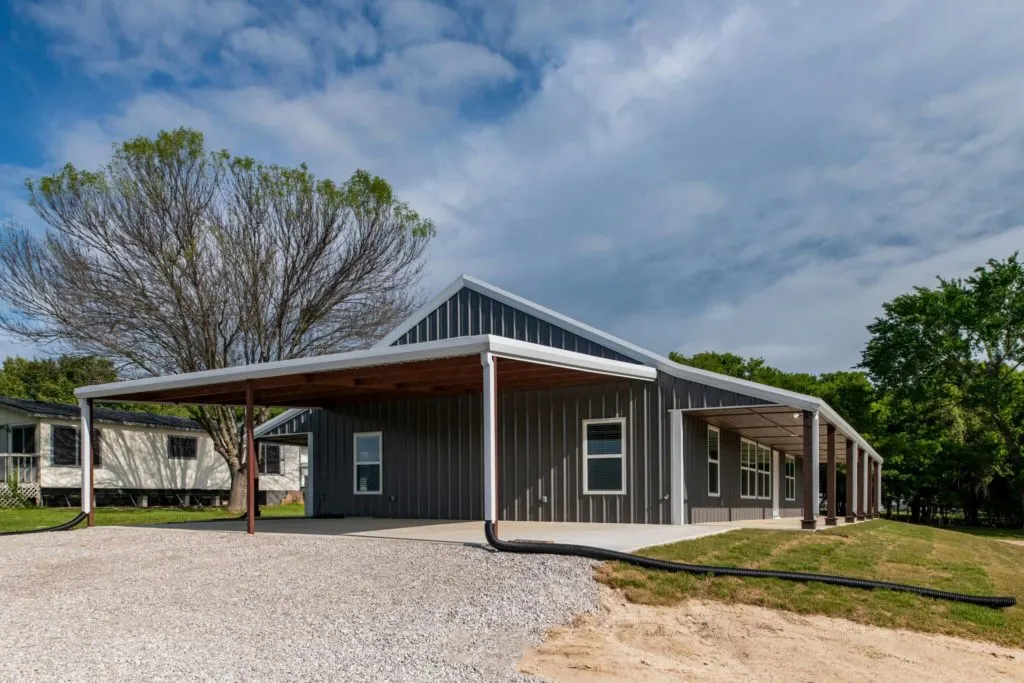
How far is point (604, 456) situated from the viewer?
14.6 meters

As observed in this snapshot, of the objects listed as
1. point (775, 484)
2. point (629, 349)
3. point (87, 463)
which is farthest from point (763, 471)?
point (87, 463)

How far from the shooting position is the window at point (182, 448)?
29.4 meters

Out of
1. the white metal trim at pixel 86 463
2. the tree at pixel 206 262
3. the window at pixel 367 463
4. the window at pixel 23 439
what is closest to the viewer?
the white metal trim at pixel 86 463

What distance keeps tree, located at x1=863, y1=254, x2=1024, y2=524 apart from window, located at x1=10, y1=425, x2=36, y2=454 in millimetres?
30576

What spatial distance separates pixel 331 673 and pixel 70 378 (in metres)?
40.1

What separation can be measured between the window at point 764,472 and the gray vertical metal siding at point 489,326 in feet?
25.7

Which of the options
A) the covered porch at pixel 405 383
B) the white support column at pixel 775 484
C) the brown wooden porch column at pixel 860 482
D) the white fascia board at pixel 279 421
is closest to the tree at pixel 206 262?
the white fascia board at pixel 279 421

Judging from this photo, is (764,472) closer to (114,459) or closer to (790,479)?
(790,479)

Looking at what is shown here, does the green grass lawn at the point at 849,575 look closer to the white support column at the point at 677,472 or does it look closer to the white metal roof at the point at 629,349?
the white support column at the point at 677,472

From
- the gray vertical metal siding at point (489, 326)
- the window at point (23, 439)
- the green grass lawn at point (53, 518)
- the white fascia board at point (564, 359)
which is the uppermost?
the gray vertical metal siding at point (489, 326)

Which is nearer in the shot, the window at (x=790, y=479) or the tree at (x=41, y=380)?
the window at (x=790, y=479)

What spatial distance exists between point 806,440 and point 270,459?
79.8ft

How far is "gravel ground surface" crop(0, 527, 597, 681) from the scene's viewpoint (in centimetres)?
630

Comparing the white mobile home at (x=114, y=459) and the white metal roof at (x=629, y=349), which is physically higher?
the white metal roof at (x=629, y=349)
